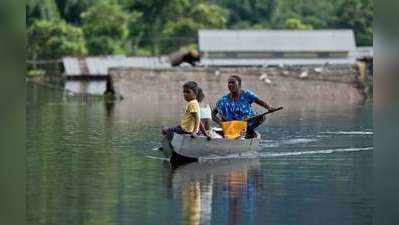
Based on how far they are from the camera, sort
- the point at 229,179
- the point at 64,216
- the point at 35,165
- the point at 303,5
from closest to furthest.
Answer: the point at 64,216, the point at 229,179, the point at 35,165, the point at 303,5

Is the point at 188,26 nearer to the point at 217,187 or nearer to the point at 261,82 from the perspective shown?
the point at 261,82

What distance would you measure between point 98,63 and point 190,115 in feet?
136

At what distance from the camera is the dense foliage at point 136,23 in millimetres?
64062

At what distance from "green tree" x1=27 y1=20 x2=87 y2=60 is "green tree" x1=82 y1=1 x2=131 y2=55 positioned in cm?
98

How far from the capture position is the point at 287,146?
19938 millimetres

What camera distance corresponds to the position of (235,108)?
17828 millimetres

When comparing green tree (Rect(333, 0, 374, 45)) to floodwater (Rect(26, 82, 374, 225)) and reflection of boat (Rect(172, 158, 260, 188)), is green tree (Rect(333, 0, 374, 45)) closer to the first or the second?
floodwater (Rect(26, 82, 374, 225))

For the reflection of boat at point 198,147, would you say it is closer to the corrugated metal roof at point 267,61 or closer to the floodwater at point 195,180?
the floodwater at point 195,180

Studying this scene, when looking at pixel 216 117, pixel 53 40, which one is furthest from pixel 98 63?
pixel 216 117

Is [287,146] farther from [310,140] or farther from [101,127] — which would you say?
[101,127]

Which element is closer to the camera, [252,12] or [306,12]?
[306,12]

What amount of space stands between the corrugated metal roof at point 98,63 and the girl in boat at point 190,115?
38.9 metres

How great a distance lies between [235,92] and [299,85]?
1148 inches

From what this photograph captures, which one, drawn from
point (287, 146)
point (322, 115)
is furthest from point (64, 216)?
point (322, 115)
